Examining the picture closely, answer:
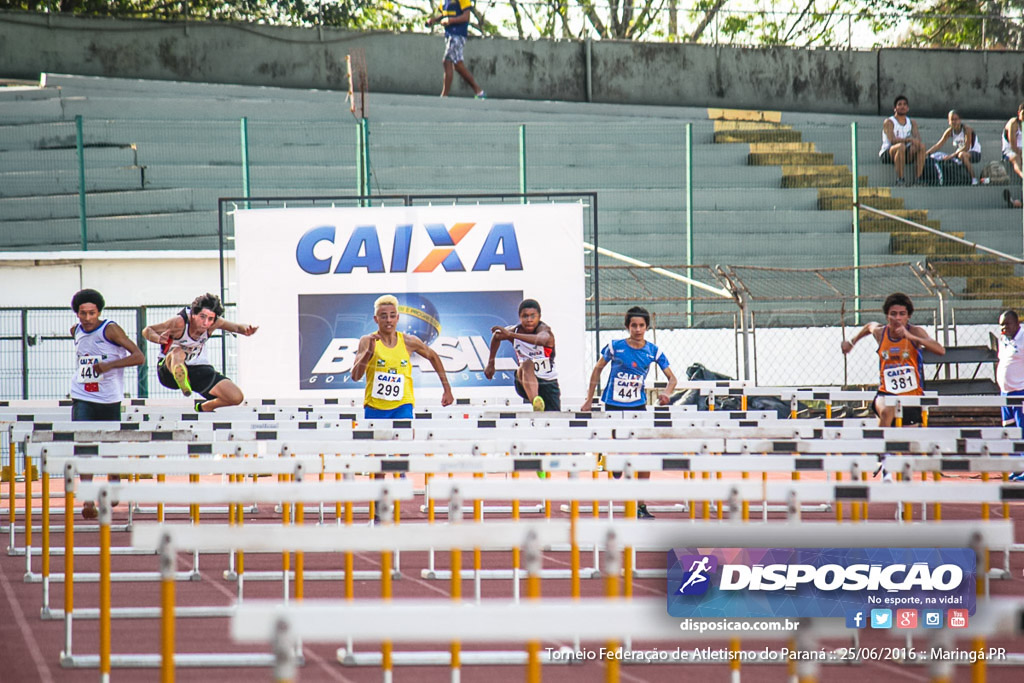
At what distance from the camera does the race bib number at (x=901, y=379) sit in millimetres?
12500

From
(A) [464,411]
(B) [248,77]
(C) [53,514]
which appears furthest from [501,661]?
(B) [248,77]

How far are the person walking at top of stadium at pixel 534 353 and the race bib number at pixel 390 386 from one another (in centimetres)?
286

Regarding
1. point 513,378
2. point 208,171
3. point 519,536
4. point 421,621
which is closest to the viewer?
point 421,621

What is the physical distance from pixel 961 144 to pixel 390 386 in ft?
57.8

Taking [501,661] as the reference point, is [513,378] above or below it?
above

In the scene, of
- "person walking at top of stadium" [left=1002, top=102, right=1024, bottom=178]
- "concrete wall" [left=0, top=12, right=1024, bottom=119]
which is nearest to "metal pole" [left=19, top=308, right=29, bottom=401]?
"concrete wall" [left=0, top=12, right=1024, bottom=119]

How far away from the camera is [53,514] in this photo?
12289 millimetres

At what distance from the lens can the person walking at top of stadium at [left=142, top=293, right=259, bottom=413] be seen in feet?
40.3

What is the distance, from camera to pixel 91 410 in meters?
11.6

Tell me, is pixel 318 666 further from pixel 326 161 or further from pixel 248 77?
pixel 248 77

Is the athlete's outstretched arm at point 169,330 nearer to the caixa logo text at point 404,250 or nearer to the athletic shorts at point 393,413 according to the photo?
the athletic shorts at point 393,413

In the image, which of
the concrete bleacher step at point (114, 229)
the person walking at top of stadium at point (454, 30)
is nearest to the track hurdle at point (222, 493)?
the concrete bleacher step at point (114, 229)

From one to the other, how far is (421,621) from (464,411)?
335 inches

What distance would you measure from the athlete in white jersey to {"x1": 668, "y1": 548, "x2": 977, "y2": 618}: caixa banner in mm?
20218
